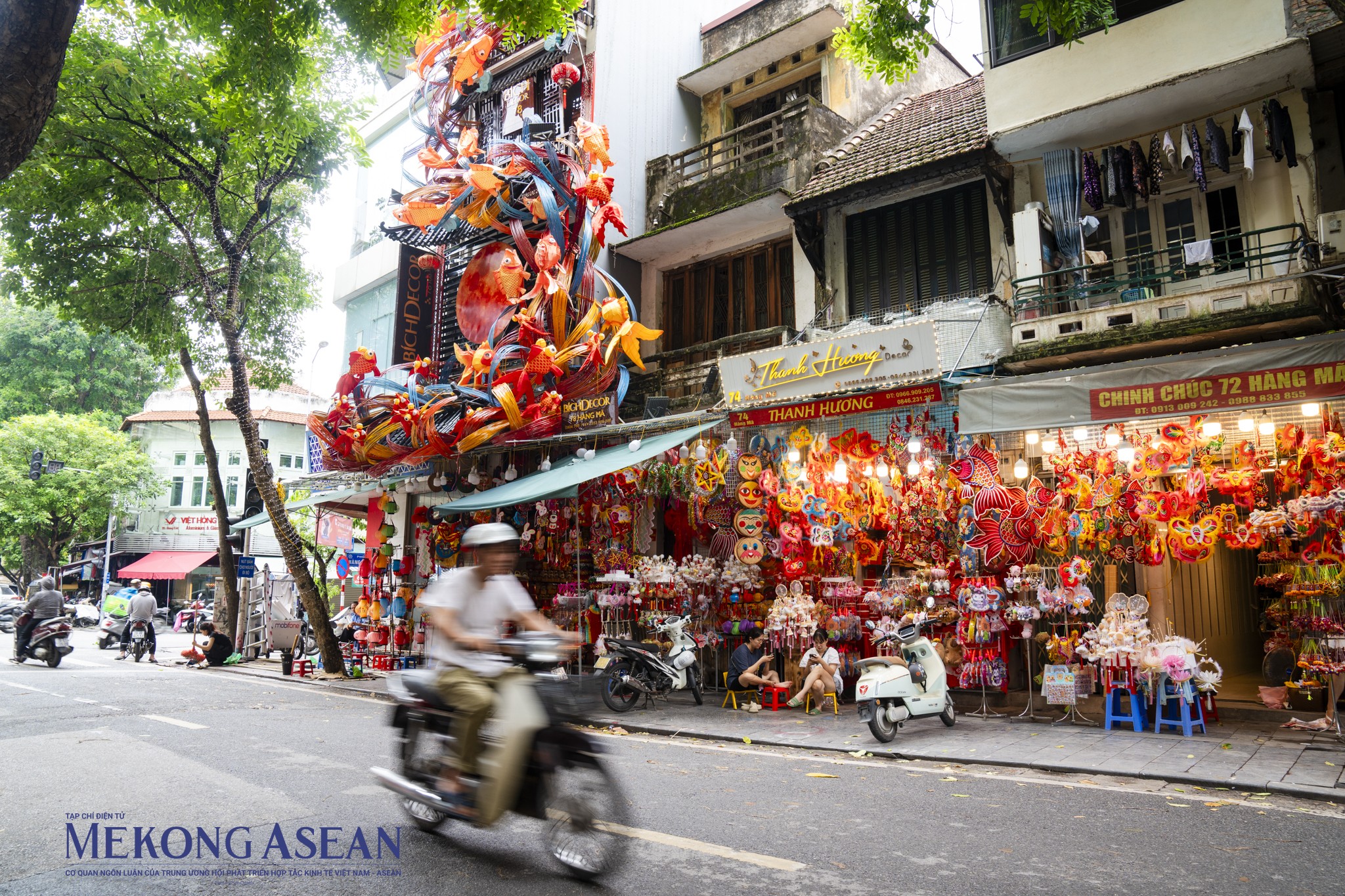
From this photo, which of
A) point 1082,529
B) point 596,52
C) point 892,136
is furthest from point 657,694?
point 596,52

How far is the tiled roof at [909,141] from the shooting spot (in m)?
11.3

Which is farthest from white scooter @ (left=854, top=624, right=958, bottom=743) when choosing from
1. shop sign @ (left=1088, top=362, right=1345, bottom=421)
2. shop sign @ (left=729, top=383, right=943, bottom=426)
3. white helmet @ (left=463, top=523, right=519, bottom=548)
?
white helmet @ (left=463, top=523, right=519, bottom=548)

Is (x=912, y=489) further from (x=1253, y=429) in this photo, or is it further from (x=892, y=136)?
(x=892, y=136)

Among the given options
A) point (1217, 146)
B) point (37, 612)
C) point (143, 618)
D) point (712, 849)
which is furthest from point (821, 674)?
point (143, 618)

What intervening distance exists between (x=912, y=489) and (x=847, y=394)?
139 centimetres

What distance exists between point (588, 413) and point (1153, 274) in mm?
7489

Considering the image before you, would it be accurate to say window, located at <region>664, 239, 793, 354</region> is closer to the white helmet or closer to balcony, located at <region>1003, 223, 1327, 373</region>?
balcony, located at <region>1003, 223, 1327, 373</region>

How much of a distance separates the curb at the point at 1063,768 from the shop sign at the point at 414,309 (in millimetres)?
10107

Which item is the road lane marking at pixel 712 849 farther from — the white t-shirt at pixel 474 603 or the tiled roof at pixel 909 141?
the tiled roof at pixel 909 141

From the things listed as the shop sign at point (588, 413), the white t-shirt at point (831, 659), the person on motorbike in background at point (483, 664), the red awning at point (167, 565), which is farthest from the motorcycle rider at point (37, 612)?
the red awning at point (167, 565)

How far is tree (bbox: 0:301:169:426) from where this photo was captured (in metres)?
36.5

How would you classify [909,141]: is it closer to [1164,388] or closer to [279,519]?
[1164,388]

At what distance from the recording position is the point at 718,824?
4.84 m

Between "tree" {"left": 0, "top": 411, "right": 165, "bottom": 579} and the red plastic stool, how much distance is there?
104 ft
